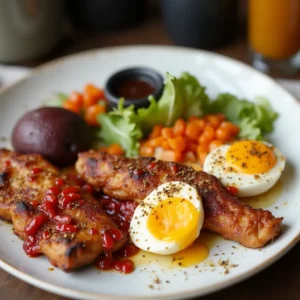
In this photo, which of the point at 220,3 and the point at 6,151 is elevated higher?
the point at 220,3

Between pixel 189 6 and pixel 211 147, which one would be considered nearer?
pixel 211 147

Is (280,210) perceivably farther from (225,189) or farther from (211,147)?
(211,147)

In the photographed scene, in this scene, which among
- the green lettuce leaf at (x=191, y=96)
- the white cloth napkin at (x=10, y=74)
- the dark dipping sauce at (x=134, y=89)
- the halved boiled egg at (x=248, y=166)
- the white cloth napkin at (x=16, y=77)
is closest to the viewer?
the halved boiled egg at (x=248, y=166)

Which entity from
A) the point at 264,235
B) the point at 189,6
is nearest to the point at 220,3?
the point at 189,6

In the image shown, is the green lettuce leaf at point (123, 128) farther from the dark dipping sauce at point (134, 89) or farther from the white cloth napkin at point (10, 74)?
the white cloth napkin at point (10, 74)

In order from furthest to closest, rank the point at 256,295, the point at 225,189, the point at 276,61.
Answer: the point at 276,61
the point at 225,189
the point at 256,295

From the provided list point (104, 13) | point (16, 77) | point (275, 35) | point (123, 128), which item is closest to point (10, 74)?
point (16, 77)

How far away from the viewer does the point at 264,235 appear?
300 cm

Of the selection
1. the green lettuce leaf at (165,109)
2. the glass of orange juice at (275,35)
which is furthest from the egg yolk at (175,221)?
the glass of orange juice at (275,35)

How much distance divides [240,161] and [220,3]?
2.28 m

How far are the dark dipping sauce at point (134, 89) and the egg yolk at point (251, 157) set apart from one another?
1.06m

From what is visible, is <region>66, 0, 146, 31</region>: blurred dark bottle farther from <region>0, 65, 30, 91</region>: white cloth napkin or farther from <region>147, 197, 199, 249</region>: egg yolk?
<region>147, 197, 199, 249</region>: egg yolk

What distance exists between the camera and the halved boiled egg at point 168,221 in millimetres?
3000

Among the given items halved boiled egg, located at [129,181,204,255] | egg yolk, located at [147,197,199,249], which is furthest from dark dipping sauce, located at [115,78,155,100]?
egg yolk, located at [147,197,199,249]
